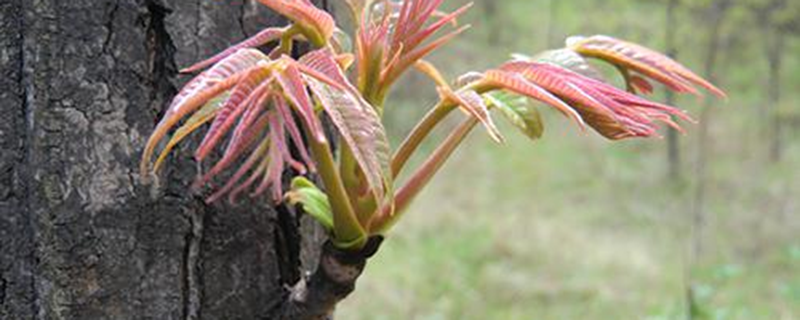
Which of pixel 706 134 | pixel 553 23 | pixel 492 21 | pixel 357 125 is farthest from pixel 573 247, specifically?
pixel 553 23

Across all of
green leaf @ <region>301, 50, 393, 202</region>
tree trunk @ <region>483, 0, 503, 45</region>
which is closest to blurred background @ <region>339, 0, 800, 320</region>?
tree trunk @ <region>483, 0, 503, 45</region>

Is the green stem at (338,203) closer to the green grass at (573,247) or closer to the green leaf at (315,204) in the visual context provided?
the green leaf at (315,204)

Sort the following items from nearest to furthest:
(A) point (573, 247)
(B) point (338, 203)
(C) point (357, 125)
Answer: (C) point (357, 125)
(B) point (338, 203)
(A) point (573, 247)

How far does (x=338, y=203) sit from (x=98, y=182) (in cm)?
20

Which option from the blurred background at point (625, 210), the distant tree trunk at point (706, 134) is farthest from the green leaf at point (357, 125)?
the distant tree trunk at point (706, 134)

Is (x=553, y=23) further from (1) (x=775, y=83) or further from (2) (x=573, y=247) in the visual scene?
(2) (x=573, y=247)

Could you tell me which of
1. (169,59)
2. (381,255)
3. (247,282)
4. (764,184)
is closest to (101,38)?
(169,59)

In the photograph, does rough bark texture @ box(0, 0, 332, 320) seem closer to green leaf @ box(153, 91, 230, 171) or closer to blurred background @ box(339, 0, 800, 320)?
green leaf @ box(153, 91, 230, 171)

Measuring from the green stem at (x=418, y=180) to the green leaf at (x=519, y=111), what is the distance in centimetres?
2

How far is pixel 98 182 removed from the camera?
622mm

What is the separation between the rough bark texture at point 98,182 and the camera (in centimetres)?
61

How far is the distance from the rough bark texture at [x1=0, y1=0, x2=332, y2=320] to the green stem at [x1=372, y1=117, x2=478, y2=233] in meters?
0.14

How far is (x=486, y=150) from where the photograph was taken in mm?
8719

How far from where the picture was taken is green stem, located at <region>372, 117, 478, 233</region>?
619 mm
